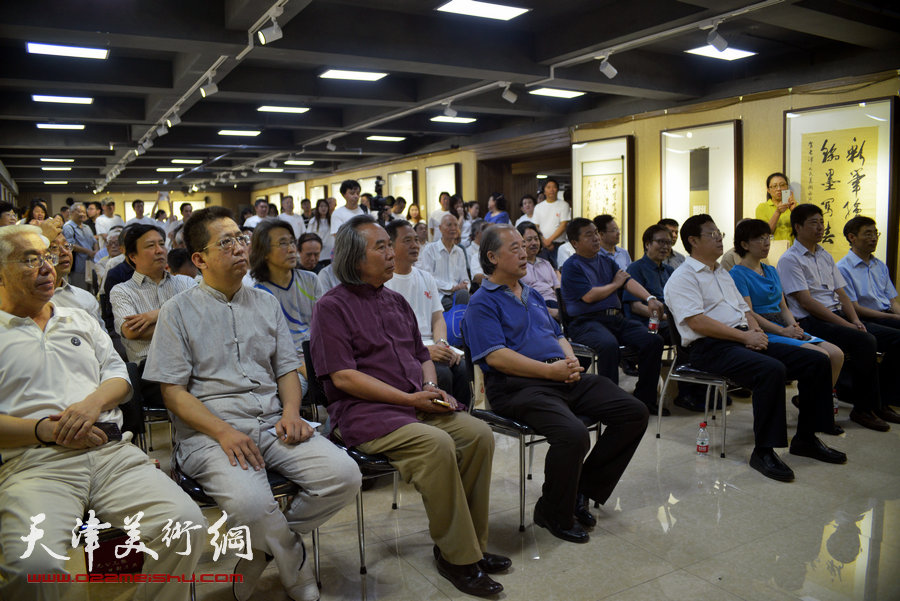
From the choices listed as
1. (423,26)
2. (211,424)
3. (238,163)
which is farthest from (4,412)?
(238,163)

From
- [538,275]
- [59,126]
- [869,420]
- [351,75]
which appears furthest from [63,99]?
[869,420]

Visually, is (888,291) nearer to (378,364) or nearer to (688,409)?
(688,409)

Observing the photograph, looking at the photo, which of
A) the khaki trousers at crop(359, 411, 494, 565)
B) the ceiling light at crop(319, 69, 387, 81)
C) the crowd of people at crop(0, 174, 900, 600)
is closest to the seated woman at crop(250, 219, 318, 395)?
the crowd of people at crop(0, 174, 900, 600)

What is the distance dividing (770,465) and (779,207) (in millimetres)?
Result: 4133

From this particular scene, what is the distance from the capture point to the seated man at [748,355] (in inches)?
136

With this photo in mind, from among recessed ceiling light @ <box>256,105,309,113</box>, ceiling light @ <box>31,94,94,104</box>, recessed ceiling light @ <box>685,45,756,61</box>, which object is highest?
recessed ceiling light @ <box>256,105,309,113</box>

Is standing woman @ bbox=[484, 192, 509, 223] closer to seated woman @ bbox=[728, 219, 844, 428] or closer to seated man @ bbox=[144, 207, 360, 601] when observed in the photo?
seated woman @ bbox=[728, 219, 844, 428]

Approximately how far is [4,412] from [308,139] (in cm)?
1147

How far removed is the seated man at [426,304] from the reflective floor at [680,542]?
59 centimetres

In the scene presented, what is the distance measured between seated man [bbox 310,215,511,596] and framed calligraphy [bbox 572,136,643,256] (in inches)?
274

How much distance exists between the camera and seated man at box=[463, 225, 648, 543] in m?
2.67

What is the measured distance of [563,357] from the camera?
302 centimetres

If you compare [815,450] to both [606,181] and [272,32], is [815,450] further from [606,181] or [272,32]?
[606,181]

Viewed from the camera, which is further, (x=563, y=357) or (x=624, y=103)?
(x=624, y=103)
